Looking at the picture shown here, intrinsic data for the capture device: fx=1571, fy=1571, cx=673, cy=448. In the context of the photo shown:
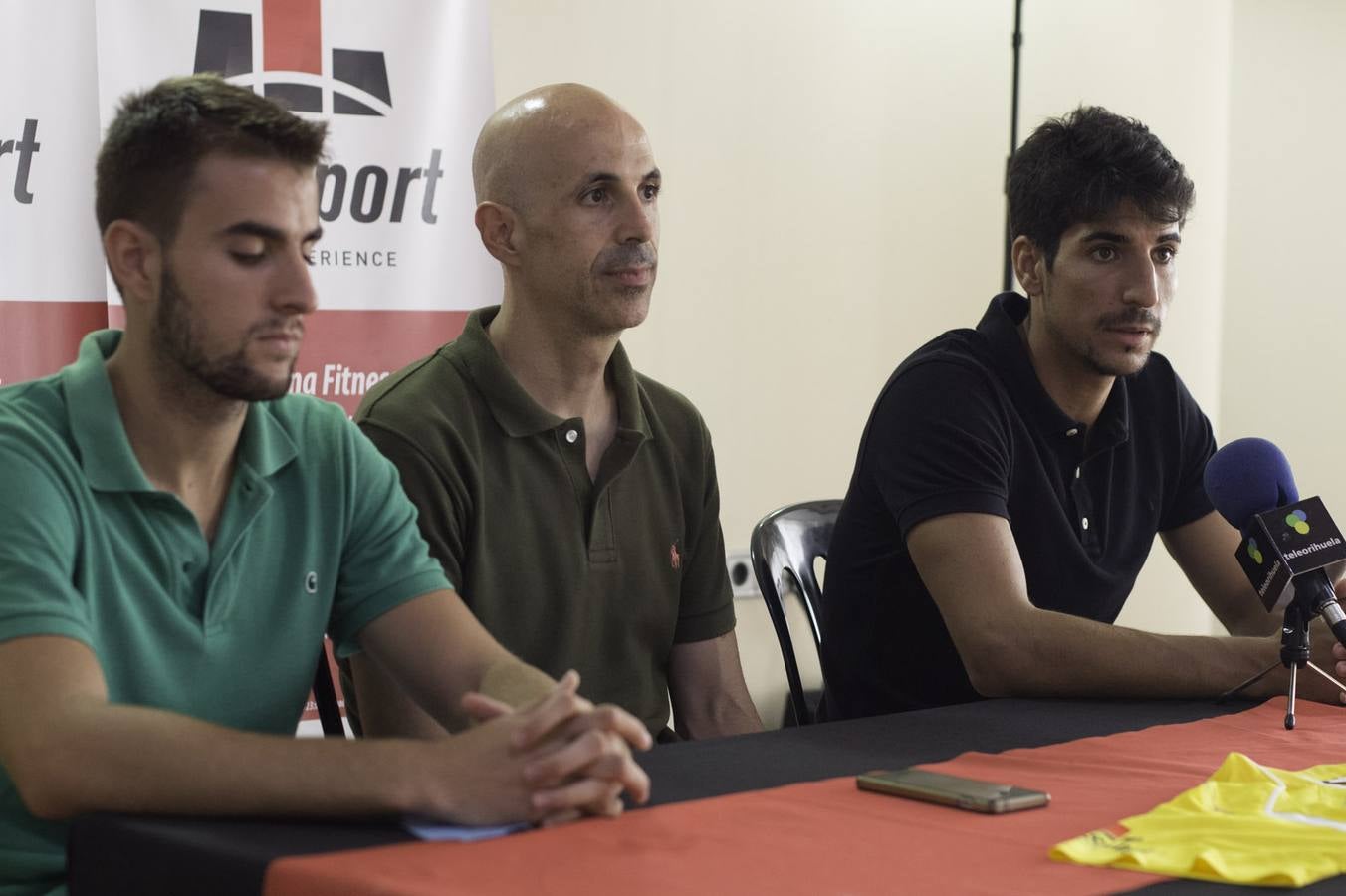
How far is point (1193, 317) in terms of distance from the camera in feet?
16.1

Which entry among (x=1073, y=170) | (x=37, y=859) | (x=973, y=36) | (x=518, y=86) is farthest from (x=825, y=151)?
(x=37, y=859)

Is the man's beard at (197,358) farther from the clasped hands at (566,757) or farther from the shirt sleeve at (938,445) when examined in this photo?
the shirt sleeve at (938,445)

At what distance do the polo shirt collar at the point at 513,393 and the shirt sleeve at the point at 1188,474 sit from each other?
3.00 feet

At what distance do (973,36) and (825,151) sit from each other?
2.11ft

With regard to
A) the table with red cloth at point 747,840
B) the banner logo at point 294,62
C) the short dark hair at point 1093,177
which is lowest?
the table with red cloth at point 747,840

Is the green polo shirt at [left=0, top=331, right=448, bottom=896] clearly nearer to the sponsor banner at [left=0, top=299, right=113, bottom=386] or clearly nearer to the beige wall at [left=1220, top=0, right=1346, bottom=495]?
the sponsor banner at [left=0, top=299, right=113, bottom=386]

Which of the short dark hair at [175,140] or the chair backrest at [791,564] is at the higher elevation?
the short dark hair at [175,140]

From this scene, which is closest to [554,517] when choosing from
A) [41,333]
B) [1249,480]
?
[1249,480]

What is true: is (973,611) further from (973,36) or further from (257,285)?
(973,36)

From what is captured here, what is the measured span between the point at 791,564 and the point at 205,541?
1.11 meters

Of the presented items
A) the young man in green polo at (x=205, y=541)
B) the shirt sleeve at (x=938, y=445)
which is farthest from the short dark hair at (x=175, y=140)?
the shirt sleeve at (x=938, y=445)

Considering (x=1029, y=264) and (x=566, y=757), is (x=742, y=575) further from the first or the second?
(x=566, y=757)

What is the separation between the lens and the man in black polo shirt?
88.4 inches

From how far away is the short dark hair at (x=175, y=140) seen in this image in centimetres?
161
